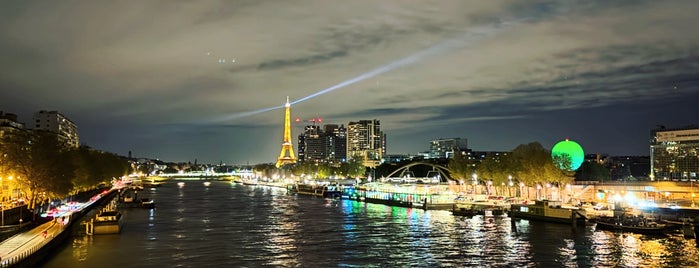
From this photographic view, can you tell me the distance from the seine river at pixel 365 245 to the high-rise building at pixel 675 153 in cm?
9886

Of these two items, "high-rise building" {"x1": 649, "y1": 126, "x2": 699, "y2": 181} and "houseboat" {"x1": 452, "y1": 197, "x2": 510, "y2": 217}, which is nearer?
"houseboat" {"x1": 452, "y1": 197, "x2": 510, "y2": 217}

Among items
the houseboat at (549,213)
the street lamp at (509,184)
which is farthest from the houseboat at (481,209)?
the street lamp at (509,184)

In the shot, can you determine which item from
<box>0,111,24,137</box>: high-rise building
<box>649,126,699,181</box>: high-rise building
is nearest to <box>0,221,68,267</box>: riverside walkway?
<box>0,111,24,137</box>: high-rise building

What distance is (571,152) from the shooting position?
80.2m

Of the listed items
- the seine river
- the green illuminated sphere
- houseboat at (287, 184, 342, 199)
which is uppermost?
the green illuminated sphere

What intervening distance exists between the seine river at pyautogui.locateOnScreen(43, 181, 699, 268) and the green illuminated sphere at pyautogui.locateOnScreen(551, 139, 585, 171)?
21780mm

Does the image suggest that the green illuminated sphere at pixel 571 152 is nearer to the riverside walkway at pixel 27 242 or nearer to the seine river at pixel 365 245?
the seine river at pixel 365 245

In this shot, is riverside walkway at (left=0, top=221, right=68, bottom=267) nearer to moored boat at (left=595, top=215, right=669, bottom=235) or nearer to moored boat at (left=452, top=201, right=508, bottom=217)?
moored boat at (left=452, top=201, right=508, bottom=217)

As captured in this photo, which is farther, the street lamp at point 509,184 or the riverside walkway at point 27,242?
the street lamp at point 509,184

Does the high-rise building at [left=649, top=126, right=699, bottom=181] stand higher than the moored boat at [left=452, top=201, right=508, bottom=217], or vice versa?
the high-rise building at [left=649, top=126, right=699, bottom=181]

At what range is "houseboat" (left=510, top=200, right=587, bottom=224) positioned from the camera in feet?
178

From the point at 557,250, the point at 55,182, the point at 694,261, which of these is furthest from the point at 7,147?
the point at 694,261

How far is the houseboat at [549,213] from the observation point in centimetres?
5428

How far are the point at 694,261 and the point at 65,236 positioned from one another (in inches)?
1573
